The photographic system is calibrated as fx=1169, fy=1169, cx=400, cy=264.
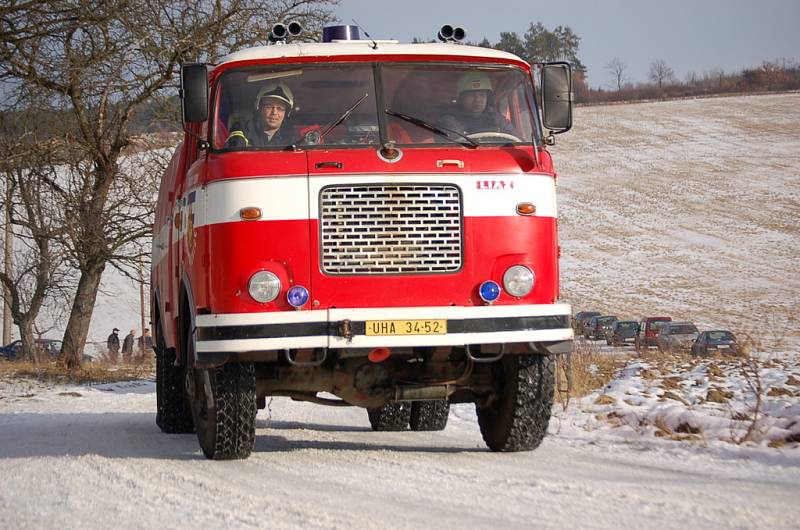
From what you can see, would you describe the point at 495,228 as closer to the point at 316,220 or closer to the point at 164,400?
the point at 316,220

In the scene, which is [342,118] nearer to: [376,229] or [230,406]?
[376,229]

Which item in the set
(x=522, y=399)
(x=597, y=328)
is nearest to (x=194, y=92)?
(x=522, y=399)

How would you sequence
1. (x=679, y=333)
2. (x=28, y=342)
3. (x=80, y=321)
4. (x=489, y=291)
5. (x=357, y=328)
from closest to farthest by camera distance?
(x=357, y=328) → (x=489, y=291) → (x=80, y=321) → (x=679, y=333) → (x=28, y=342)

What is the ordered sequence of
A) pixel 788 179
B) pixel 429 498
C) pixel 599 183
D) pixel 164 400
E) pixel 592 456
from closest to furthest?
pixel 429 498
pixel 592 456
pixel 164 400
pixel 788 179
pixel 599 183

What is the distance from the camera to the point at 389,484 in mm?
6586

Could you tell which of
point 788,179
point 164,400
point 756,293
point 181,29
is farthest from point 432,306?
point 788,179

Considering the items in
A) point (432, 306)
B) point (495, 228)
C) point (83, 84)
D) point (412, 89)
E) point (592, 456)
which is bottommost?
point (592, 456)

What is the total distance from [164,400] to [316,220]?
4386 mm

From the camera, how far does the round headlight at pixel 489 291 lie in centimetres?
754

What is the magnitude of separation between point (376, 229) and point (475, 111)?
1356mm

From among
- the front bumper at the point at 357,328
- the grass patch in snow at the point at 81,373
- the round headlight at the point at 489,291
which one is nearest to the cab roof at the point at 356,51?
the round headlight at the point at 489,291

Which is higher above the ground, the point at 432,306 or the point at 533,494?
the point at 432,306

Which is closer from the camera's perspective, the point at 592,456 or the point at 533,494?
the point at 533,494

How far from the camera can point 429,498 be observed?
236 inches
